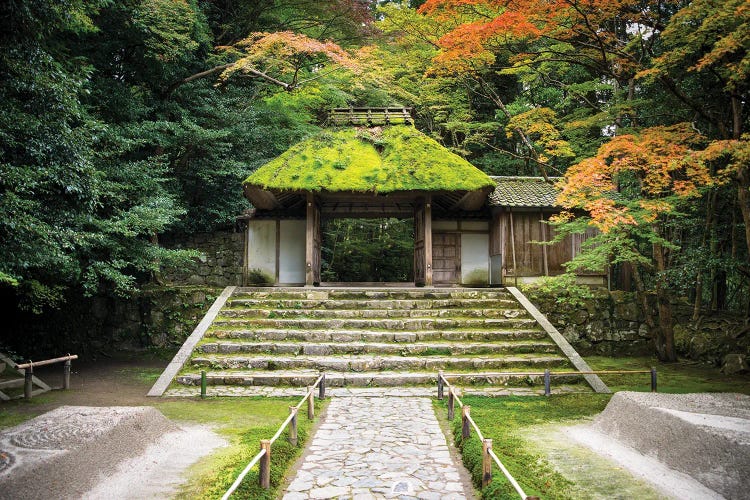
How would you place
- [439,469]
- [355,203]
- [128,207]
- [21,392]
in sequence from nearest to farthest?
[439,469], [21,392], [128,207], [355,203]

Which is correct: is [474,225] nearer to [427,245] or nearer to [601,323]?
[427,245]

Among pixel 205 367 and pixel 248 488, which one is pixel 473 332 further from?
pixel 248 488

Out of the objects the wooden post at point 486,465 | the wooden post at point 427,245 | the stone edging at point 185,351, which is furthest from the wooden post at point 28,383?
the wooden post at point 427,245

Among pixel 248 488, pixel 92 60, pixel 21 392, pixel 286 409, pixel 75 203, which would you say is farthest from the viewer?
pixel 92 60

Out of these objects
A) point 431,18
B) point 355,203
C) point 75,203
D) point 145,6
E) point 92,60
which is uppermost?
point 431,18

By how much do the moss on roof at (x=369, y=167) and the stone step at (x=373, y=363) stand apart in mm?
4795

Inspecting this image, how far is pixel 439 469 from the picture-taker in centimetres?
431

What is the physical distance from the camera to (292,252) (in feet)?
46.8

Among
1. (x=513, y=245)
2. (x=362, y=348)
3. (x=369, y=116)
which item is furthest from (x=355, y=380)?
(x=369, y=116)

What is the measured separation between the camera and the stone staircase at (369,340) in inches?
309

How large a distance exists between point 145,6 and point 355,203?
7.16 m

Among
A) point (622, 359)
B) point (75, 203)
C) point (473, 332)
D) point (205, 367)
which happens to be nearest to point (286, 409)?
point (205, 367)

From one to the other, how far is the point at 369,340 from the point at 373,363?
3.02ft

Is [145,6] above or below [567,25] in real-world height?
above
